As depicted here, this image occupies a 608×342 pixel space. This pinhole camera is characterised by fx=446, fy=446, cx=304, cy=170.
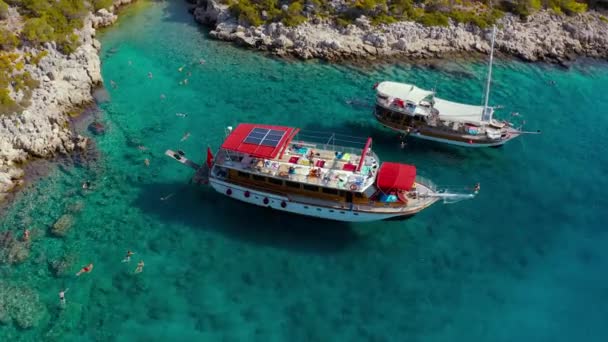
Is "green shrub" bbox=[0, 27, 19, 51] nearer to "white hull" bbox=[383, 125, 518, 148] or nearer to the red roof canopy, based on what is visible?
the red roof canopy

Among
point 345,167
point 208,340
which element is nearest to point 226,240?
point 208,340

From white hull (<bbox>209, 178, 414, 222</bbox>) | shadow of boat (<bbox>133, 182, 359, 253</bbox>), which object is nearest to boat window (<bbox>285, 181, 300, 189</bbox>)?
white hull (<bbox>209, 178, 414, 222</bbox>)

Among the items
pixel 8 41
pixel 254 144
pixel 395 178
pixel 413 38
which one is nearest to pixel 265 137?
pixel 254 144

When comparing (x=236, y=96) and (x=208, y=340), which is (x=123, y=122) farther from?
(x=208, y=340)

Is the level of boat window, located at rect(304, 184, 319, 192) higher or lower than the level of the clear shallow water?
higher

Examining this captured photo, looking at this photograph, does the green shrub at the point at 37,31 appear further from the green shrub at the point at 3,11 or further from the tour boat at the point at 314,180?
the tour boat at the point at 314,180

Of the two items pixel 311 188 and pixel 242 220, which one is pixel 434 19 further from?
pixel 242 220

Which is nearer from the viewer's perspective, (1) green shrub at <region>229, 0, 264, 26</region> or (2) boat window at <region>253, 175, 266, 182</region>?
(2) boat window at <region>253, 175, 266, 182</region>
